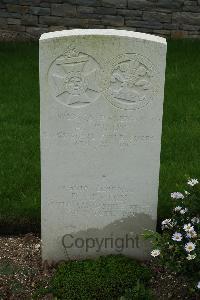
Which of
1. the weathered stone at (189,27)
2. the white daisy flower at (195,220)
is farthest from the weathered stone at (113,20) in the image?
the white daisy flower at (195,220)

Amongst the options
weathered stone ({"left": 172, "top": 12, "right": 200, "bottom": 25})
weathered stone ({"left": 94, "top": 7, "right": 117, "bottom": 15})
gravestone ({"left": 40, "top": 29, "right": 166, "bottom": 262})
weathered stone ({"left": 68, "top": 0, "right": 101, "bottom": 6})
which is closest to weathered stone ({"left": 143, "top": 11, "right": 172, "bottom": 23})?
weathered stone ({"left": 172, "top": 12, "right": 200, "bottom": 25})

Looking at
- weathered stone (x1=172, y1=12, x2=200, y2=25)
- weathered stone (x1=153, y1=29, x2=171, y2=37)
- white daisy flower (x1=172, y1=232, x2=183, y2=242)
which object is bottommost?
white daisy flower (x1=172, y1=232, x2=183, y2=242)

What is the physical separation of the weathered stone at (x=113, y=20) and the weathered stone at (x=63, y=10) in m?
0.54

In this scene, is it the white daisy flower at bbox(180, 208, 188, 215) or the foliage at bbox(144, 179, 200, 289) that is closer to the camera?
the foliage at bbox(144, 179, 200, 289)

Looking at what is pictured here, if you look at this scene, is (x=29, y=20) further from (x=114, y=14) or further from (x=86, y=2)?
(x=114, y=14)

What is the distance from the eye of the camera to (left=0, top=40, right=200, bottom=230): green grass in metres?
4.95

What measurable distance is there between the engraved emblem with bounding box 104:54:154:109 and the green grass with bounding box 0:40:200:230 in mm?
936

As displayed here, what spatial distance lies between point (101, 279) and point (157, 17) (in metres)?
6.73

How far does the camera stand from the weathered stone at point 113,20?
9.91 metres

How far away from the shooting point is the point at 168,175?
5309mm

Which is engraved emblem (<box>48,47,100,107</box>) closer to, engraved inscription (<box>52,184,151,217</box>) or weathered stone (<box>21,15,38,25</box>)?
engraved inscription (<box>52,184,151,217</box>)

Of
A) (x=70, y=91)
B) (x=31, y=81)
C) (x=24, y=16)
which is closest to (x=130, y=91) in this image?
(x=70, y=91)

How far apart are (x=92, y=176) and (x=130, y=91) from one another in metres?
0.65

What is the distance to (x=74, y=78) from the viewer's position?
150 inches
